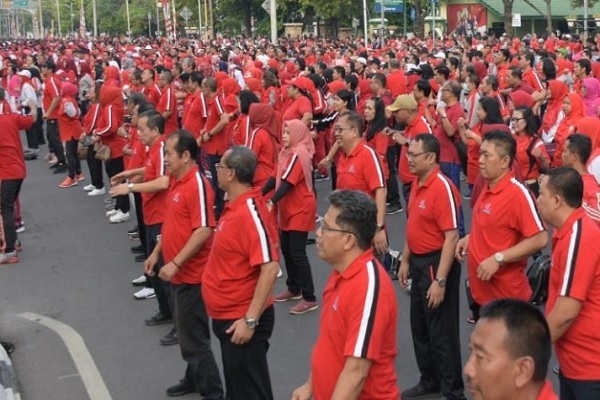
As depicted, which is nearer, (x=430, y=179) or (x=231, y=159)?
(x=231, y=159)

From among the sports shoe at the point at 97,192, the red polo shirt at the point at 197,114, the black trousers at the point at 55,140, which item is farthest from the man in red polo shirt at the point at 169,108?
the black trousers at the point at 55,140

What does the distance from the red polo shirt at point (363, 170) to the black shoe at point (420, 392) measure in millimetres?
1732

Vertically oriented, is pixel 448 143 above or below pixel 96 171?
above

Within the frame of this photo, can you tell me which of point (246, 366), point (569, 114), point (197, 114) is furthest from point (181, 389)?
point (197, 114)

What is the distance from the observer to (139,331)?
26.2 feet

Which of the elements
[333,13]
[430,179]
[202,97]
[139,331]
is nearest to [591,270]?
[430,179]

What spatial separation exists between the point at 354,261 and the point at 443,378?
2.28m

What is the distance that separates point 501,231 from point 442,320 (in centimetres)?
85

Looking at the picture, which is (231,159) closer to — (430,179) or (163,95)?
(430,179)

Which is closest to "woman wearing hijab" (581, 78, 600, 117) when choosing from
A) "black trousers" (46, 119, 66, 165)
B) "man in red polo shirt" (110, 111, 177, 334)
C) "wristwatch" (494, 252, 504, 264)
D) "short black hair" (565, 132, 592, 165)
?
"short black hair" (565, 132, 592, 165)

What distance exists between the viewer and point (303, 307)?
8273 mm

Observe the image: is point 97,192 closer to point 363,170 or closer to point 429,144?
point 363,170

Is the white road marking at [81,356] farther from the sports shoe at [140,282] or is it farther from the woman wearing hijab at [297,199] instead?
the woman wearing hijab at [297,199]

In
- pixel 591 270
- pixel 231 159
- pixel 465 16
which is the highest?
pixel 465 16
